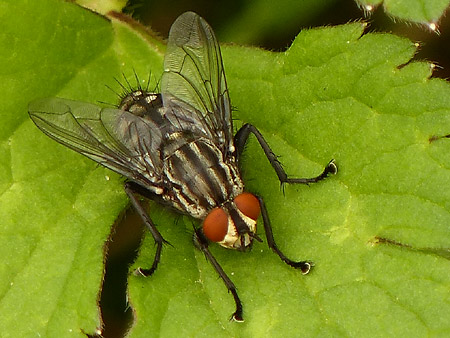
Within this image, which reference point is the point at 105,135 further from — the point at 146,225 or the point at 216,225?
the point at 216,225

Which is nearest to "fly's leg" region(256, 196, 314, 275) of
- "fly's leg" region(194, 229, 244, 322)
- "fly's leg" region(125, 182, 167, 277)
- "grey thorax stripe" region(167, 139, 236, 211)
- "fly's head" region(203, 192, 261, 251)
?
"fly's head" region(203, 192, 261, 251)

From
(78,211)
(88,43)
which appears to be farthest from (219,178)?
(88,43)

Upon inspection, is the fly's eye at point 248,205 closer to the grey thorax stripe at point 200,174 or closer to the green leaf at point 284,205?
the grey thorax stripe at point 200,174

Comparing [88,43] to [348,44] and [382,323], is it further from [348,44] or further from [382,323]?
[382,323]

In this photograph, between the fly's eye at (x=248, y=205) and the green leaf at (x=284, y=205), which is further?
the fly's eye at (x=248, y=205)

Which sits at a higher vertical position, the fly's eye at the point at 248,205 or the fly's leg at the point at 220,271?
the fly's eye at the point at 248,205

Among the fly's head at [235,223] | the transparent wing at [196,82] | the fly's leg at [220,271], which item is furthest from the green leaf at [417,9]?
the fly's leg at [220,271]
